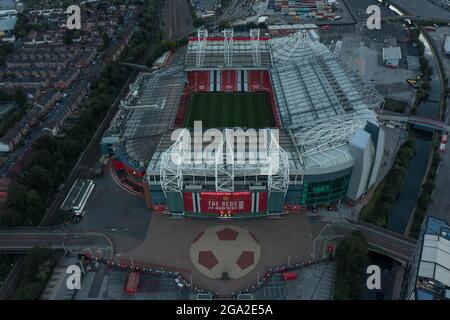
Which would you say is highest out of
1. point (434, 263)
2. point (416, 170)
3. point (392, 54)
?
point (392, 54)

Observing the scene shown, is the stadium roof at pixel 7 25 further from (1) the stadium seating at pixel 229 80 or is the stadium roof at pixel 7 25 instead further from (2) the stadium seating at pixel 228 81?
(1) the stadium seating at pixel 229 80

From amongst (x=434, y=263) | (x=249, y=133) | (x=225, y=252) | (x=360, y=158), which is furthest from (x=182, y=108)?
(x=434, y=263)

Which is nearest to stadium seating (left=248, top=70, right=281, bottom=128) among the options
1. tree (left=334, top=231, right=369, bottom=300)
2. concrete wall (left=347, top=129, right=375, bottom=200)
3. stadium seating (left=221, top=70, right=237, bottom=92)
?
stadium seating (left=221, top=70, right=237, bottom=92)

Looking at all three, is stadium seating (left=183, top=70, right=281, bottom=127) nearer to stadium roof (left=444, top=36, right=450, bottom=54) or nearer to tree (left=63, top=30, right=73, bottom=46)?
tree (left=63, top=30, right=73, bottom=46)

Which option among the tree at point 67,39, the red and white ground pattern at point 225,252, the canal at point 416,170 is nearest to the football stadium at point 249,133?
the red and white ground pattern at point 225,252

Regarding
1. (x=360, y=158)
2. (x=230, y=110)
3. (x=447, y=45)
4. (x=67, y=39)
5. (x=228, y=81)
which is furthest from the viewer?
(x=447, y=45)

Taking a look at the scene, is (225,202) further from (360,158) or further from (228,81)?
(228,81)
